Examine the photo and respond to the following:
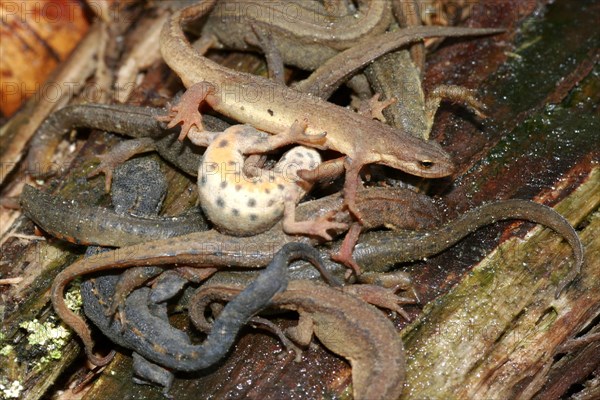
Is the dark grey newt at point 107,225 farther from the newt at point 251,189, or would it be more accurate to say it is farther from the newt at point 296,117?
the newt at point 296,117

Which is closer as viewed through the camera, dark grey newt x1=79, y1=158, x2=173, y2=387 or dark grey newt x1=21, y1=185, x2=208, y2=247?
dark grey newt x1=79, y1=158, x2=173, y2=387

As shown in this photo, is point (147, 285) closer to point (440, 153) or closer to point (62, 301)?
point (62, 301)

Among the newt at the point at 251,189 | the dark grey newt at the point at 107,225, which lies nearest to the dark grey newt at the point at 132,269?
the dark grey newt at the point at 107,225

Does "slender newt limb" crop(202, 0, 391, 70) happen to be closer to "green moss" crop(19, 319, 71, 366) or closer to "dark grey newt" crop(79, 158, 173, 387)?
"dark grey newt" crop(79, 158, 173, 387)

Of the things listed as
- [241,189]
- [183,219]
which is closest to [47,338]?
[183,219]

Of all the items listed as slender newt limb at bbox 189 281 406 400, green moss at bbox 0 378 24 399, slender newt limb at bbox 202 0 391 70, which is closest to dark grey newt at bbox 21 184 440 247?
slender newt limb at bbox 189 281 406 400

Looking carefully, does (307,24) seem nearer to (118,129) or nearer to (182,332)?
(118,129)
